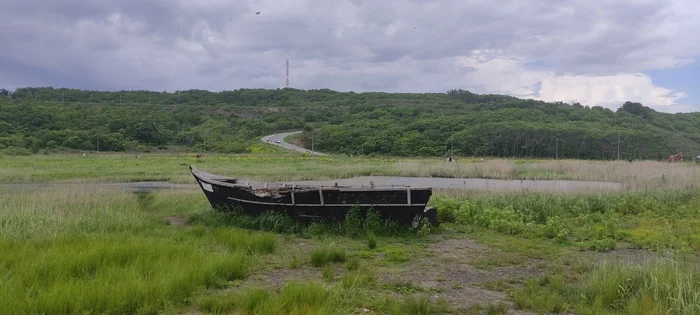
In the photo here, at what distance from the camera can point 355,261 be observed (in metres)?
7.47

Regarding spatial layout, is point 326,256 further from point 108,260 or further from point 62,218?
point 62,218

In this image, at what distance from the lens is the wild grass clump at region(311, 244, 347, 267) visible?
756cm

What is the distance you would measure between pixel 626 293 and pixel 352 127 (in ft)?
299

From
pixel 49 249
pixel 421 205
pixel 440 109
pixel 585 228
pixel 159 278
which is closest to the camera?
pixel 159 278

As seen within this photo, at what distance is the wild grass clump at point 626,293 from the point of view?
16.7 ft

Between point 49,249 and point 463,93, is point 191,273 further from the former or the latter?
point 463,93

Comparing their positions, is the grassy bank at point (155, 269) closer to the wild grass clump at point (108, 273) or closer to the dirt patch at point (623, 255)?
the wild grass clump at point (108, 273)

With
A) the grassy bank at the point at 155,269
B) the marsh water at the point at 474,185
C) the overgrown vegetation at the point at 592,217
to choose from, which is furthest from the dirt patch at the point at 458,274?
the marsh water at the point at 474,185

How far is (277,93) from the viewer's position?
150250 mm

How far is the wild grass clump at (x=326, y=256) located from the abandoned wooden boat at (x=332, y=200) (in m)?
2.39

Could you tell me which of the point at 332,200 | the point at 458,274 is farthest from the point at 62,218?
the point at 458,274

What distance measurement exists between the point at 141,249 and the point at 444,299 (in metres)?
4.38

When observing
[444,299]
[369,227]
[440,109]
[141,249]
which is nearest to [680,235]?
[369,227]

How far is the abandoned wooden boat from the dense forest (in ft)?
192
